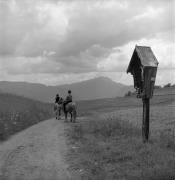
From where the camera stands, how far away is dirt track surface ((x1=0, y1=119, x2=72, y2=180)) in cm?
1195

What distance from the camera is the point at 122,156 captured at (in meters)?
13.4

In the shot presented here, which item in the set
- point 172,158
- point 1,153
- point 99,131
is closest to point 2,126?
point 99,131

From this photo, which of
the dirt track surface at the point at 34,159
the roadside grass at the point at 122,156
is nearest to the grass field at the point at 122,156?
the roadside grass at the point at 122,156

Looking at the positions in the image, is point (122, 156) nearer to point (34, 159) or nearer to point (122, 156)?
point (122, 156)

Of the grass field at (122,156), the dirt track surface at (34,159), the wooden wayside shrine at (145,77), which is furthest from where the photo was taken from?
the wooden wayside shrine at (145,77)

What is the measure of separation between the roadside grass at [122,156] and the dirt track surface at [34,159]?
0.46 metres

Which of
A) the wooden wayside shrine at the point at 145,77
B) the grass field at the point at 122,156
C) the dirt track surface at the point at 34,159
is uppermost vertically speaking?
the wooden wayside shrine at the point at 145,77

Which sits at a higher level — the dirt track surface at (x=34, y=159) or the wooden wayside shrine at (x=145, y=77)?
the wooden wayside shrine at (x=145, y=77)

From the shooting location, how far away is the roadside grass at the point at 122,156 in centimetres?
1098

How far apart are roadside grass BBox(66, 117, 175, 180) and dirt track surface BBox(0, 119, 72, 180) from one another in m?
0.46

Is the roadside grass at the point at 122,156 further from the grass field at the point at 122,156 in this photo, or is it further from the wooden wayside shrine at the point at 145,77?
the wooden wayside shrine at the point at 145,77

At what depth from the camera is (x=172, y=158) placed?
12.3 m

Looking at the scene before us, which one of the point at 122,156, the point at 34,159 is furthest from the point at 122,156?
the point at 34,159

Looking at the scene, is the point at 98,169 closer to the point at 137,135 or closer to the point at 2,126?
the point at 137,135
